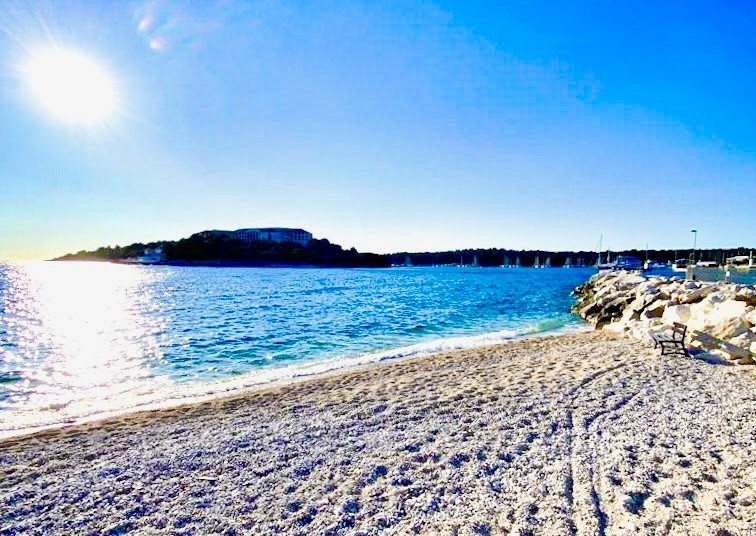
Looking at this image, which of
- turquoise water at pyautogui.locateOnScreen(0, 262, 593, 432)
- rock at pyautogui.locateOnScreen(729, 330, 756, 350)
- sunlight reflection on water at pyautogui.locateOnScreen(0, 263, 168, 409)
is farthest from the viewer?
sunlight reflection on water at pyautogui.locateOnScreen(0, 263, 168, 409)

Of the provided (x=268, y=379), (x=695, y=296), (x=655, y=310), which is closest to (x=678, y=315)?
(x=655, y=310)

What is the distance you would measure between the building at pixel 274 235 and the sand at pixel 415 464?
18197 cm

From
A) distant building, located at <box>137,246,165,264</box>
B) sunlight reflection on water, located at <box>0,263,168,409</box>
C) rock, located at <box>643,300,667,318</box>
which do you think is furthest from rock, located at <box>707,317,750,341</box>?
distant building, located at <box>137,246,165,264</box>

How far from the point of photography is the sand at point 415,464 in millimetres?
4008

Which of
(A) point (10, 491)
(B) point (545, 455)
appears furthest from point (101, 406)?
(B) point (545, 455)

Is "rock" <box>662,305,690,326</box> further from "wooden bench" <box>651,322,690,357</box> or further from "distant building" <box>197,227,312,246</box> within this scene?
"distant building" <box>197,227,312,246</box>

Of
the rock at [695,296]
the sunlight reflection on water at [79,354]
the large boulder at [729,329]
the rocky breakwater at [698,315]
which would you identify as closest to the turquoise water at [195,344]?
the sunlight reflection on water at [79,354]

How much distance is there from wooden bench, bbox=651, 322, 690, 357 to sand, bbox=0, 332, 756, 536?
8.32 ft

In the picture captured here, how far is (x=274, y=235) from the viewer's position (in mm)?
188375

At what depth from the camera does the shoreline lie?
8.08 m

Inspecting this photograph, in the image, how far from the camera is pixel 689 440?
18.5ft

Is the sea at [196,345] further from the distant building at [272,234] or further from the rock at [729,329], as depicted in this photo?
the distant building at [272,234]

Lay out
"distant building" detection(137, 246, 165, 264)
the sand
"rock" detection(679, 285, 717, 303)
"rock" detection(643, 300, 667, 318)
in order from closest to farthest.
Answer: the sand, "rock" detection(679, 285, 717, 303), "rock" detection(643, 300, 667, 318), "distant building" detection(137, 246, 165, 264)

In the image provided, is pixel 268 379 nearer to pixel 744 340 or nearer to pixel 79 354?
pixel 79 354
